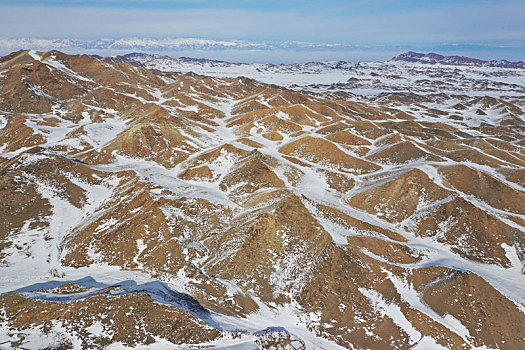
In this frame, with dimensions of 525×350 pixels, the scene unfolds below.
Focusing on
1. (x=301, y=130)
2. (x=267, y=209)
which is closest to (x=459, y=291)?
(x=267, y=209)

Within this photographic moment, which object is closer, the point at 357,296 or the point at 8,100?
the point at 357,296

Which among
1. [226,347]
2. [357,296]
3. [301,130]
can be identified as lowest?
[357,296]

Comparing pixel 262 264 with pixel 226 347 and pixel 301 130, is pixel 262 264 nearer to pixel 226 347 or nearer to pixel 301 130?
pixel 226 347

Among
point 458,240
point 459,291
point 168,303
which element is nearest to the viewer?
point 168,303

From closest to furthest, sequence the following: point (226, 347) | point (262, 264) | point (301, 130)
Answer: point (226, 347) < point (262, 264) < point (301, 130)

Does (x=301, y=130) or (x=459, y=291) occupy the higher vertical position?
(x=301, y=130)

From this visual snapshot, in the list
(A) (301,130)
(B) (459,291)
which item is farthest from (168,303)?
(A) (301,130)
